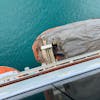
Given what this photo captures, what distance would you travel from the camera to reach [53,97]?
1341mm

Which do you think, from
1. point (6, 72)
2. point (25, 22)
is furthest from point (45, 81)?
point (25, 22)

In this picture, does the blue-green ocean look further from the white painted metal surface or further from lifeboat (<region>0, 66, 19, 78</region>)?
the white painted metal surface

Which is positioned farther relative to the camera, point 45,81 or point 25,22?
point 25,22

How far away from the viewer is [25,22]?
2.63 m

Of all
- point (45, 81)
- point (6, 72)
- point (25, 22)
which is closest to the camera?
point (45, 81)

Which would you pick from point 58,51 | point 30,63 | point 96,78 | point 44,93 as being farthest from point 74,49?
point 30,63

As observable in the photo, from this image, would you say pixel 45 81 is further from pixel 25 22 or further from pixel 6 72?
pixel 25 22

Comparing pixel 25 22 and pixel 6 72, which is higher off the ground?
pixel 25 22

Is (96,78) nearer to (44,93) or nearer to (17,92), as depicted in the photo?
(44,93)

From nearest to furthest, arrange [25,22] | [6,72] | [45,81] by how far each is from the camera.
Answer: [45,81] → [6,72] → [25,22]

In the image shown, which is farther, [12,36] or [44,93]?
[12,36]

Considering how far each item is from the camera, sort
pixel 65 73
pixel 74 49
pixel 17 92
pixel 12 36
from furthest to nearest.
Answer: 1. pixel 12 36
2. pixel 74 49
3. pixel 65 73
4. pixel 17 92

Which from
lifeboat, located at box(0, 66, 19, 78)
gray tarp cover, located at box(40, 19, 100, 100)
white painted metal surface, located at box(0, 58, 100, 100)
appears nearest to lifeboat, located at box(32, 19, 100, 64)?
gray tarp cover, located at box(40, 19, 100, 100)

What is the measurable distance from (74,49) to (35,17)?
40.3 inches
